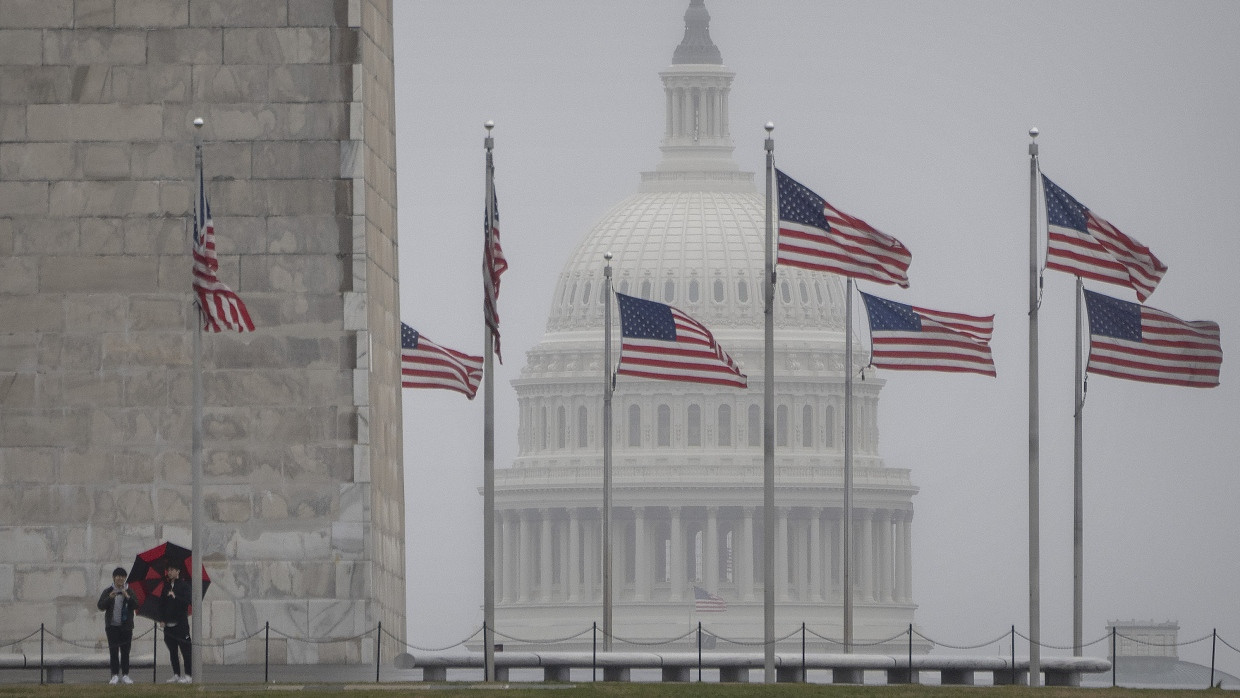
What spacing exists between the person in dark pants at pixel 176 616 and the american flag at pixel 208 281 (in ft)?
12.8

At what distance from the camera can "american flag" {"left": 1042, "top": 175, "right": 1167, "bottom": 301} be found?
66188 millimetres

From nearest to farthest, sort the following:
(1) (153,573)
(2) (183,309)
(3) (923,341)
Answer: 1. (1) (153,573)
2. (2) (183,309)
3. (3) (923,341)

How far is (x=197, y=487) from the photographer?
59406 mm

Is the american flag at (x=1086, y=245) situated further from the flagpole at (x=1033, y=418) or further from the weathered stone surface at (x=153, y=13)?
the weathered stone surface at (x=153, y=13)

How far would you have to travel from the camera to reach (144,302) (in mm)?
63094

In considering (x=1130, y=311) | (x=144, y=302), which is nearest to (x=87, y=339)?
(x=144, y=302)

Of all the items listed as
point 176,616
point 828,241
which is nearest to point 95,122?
point 176,616

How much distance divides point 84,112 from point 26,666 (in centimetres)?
943

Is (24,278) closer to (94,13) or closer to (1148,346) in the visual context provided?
(94,13)

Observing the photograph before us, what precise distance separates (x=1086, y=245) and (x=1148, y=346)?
4.36 m

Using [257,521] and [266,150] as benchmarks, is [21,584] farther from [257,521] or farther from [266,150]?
[266,150]

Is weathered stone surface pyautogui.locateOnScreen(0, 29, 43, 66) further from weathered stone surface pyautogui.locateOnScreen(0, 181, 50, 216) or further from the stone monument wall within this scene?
weathered stone surface pyautogui.locateOnScreen(0, 181, 50, 216)

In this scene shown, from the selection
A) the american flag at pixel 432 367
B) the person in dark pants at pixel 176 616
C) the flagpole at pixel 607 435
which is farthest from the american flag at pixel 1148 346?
the person in dark pants at pixel 176 616

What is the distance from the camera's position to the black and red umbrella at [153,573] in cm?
5944
